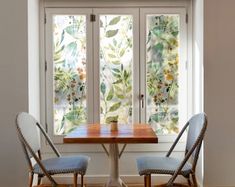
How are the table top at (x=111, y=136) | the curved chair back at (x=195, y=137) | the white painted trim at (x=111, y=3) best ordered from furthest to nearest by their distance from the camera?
the white painted trim at (x=111, y=3) < the curved chair back at (x=195, y=137) < the table top at (x=111, y=136)

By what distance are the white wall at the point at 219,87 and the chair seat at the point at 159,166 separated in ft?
2.05

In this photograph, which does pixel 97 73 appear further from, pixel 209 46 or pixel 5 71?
pixel 209 46

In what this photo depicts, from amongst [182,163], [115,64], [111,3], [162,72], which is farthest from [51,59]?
[182,163]

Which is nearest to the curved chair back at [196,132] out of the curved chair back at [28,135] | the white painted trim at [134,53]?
the white painted trim at [134,53]

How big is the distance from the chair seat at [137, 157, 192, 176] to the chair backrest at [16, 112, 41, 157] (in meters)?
0.98

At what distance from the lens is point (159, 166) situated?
296cm

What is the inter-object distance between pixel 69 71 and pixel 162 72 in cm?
107

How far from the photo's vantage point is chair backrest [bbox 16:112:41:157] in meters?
2.93

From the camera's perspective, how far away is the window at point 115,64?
12.9 feet

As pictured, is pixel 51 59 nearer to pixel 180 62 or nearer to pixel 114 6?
pixel 114 6

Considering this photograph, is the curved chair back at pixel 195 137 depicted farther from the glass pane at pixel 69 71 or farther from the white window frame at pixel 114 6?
the glass pane at pixel 69 71

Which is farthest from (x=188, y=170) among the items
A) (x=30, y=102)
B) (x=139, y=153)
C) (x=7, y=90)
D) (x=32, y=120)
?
(x=7, y=90)

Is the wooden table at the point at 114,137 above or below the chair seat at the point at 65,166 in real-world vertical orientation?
above

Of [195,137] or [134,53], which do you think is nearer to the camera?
[195,137]
